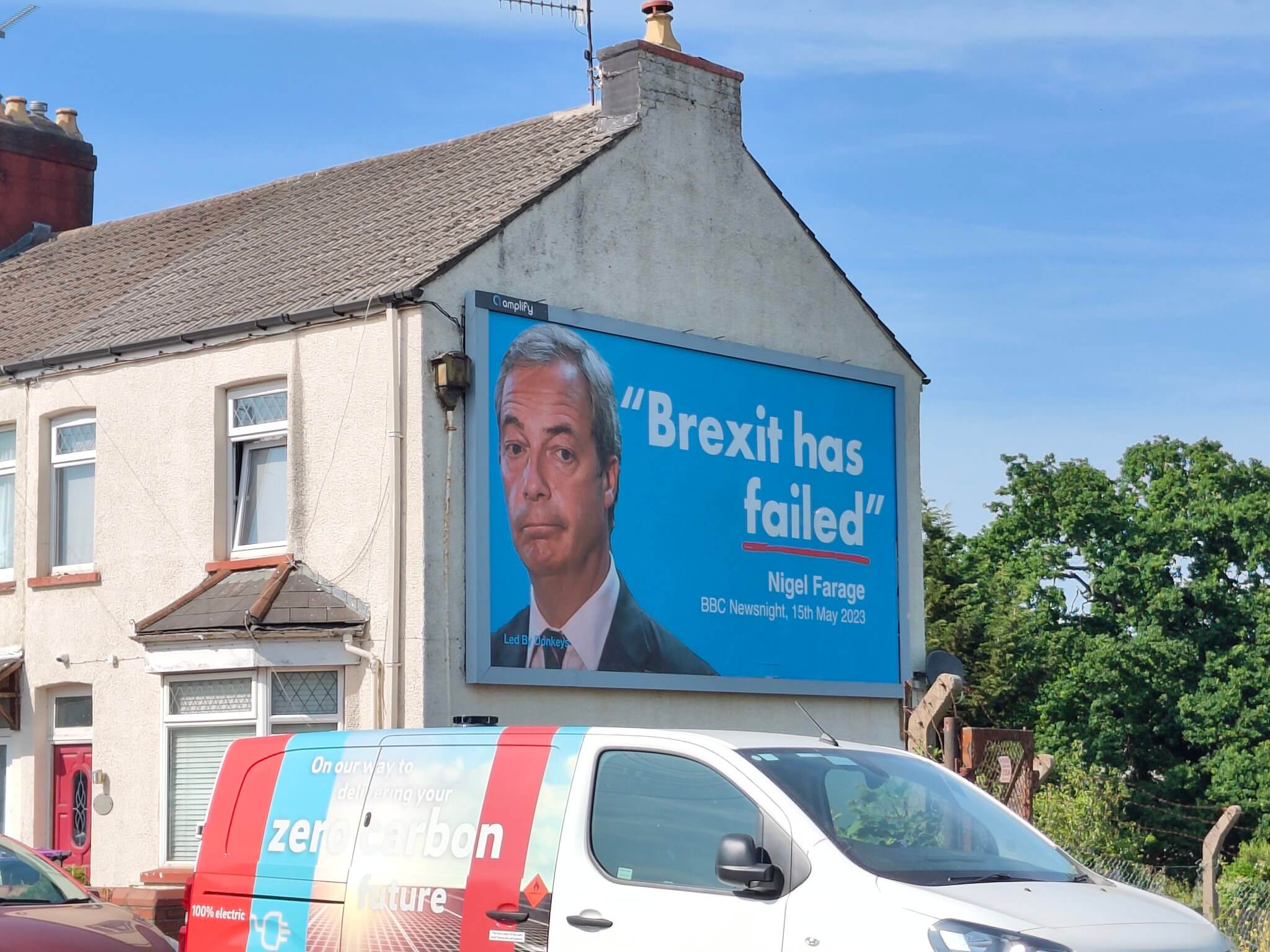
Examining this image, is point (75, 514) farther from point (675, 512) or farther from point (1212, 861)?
point (1212, 861)

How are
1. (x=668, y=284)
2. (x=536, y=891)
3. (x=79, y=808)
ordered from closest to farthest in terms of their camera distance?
(x=536, y=891), (x=79, y=808), (x=668, y=284)

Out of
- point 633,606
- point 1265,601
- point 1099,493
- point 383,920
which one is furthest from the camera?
point 1099,493

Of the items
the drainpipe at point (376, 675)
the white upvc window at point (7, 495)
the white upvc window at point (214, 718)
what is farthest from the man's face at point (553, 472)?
the white upvc window at point (7, 495)

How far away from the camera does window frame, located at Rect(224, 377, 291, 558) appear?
18.2 metres

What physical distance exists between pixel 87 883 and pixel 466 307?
24.2 feet

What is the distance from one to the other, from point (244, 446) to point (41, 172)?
32.8ft

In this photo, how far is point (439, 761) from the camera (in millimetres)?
8438

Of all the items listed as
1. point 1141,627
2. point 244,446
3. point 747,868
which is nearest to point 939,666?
point 244,446

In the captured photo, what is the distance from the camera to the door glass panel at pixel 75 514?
19891mm

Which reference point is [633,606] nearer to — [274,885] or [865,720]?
[865,720]

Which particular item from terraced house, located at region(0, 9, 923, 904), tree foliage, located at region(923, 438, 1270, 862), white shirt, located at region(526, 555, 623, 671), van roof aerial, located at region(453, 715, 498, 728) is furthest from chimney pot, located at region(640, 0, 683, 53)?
tree foliage, located at region(923, 438, 1270, 862)

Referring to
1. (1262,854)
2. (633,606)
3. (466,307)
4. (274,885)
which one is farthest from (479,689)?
(1262,854)

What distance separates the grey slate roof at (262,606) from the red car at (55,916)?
7.02 m

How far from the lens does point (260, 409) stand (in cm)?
1844
